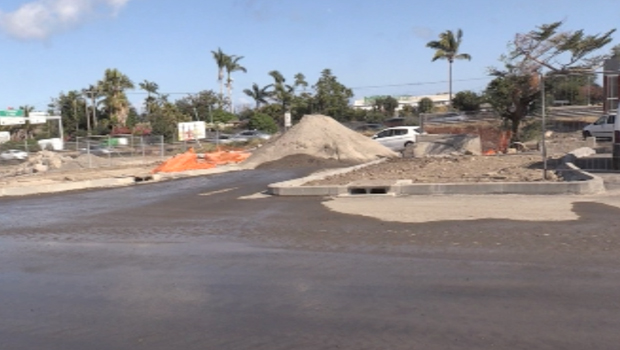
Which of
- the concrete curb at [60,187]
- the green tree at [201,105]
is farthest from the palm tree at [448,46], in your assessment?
the concrete curb at [60,187]

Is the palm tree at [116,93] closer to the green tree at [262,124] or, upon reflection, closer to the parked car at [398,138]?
the green tree at [262,124]

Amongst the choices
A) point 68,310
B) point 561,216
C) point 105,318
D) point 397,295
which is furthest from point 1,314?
point 561,216

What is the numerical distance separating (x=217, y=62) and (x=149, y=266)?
8465 centimetres

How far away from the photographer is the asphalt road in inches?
210

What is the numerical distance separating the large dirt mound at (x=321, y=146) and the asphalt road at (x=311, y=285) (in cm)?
1960

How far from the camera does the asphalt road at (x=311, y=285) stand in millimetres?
5328

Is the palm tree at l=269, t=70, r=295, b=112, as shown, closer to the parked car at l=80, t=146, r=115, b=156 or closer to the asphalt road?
the parked car at l=80, t=146, r=115, b=156

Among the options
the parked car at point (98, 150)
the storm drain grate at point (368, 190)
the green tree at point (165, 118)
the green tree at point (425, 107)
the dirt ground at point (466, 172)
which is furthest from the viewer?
the green tree at point (425, 107)

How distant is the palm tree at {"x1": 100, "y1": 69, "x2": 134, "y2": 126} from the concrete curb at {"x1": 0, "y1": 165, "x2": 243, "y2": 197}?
2139 inches

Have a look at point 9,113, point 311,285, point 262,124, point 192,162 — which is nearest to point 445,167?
point 311,285

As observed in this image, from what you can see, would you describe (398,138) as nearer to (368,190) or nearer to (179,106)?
(368,190)

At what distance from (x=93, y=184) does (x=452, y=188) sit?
13.1 meters

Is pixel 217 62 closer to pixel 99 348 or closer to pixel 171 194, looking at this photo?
pixel 171 194

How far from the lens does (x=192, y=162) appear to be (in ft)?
102
